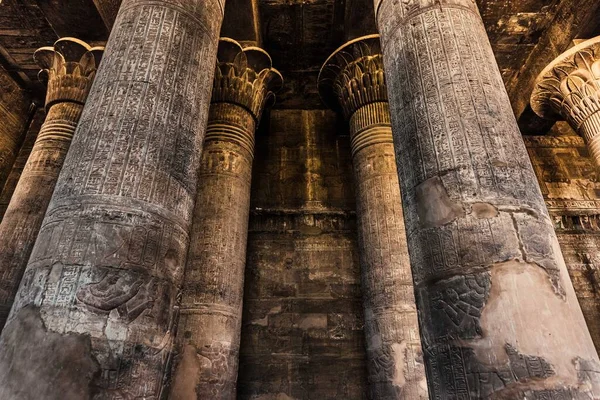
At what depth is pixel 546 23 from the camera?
685 centimetres

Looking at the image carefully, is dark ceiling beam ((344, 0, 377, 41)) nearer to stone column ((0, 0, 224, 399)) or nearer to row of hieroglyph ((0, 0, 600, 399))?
row of hieroglyph ((0, 0, 600, 399))

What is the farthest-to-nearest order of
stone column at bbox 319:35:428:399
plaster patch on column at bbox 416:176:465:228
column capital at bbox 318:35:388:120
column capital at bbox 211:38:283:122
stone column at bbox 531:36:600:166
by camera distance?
stone column at bbox 531:36:600:166
column capital at bbox 318:35:388:120
column capital at bbox 211:38:283:122
stone column at bbox 319:35:428:399
plaster patch on column at bbox 416:176:465:228

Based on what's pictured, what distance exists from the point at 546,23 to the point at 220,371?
293 inches

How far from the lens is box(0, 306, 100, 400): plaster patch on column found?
6.19 feet

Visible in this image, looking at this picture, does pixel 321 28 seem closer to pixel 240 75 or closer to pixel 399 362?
pixel 240 75

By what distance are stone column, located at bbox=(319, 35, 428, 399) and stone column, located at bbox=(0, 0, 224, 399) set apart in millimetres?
3269

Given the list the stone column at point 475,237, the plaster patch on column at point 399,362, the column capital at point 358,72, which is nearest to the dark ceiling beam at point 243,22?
the column capital at point 358,72

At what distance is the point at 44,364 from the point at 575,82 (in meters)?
7.96

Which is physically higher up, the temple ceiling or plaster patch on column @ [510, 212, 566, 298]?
the temple ceiling

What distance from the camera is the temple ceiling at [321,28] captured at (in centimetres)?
651

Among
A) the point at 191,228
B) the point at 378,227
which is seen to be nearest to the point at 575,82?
the point at 378,227

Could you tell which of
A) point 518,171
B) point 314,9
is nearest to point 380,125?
point 314,9

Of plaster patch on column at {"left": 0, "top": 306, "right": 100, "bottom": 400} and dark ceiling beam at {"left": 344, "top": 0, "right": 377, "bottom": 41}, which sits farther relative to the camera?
dark ceiling beam at {"left": 344, "top": 0, "right": 377, "bottom": 41}

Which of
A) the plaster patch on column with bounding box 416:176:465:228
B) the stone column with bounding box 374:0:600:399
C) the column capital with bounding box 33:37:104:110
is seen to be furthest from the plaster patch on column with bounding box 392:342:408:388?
the column capital with bounding box 33:37:104:110
